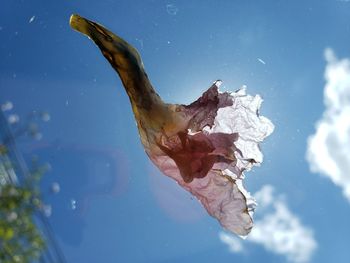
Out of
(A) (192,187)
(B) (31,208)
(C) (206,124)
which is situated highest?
(B) (31,208)

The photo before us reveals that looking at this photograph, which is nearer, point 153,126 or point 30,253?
point 153,126

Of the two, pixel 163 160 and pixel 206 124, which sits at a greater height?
pixel 206 124

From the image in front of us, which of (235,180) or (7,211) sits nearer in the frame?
(235,180)

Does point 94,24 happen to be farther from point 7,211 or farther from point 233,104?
point 7,211

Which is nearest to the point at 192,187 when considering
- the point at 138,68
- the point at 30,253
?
the point at 138,68

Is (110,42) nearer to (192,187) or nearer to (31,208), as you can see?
(192,187)

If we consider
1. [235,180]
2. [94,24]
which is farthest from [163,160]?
[94,24]
